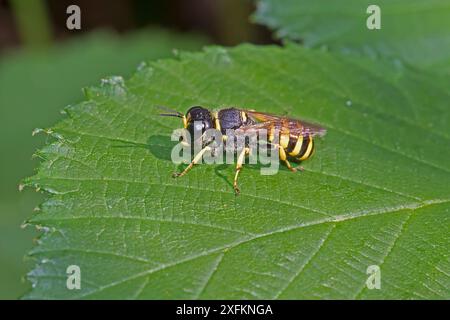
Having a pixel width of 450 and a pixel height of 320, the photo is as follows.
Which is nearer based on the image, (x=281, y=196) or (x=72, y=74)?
(x=281, y=196)

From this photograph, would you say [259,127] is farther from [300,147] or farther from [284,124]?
[300,147]

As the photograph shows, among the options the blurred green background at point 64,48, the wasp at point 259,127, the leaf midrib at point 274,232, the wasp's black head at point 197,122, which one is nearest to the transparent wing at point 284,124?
the wasp at point 259,127

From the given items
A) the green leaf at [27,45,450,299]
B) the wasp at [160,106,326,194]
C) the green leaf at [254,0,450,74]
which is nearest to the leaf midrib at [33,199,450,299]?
the green leaf at [27,45,450,299]

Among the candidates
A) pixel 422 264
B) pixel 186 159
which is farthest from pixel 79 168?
pixel 422 264

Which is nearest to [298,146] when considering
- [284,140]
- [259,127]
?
[284,140]

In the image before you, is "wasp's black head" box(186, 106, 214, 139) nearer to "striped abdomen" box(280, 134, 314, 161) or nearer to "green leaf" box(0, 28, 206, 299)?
"striped abdomen" box(280, 134, 314, 161)
